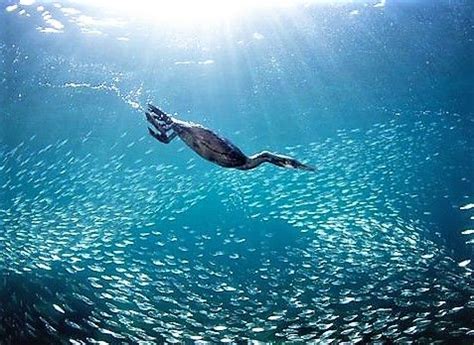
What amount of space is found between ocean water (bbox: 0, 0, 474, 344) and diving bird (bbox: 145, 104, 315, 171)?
3.05m

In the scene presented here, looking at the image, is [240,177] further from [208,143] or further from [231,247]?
[208,143]

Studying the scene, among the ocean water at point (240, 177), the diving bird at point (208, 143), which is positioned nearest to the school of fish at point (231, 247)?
the ocean water at point (240, 177)

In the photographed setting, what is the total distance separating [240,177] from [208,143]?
531cm

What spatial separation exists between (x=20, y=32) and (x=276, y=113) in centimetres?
402

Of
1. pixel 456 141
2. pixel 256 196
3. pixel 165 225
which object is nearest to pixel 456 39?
pixel 456 141

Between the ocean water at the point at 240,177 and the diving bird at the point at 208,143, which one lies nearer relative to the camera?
the diving bird at the point at 208,143

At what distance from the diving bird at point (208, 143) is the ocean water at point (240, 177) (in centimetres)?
305

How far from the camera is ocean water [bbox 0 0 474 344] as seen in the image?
4.73 meters

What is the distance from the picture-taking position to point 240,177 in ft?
22.3

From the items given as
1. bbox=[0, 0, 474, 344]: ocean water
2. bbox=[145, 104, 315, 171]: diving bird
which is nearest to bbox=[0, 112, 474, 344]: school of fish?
bbox=[0, 0, 474, 344]: ocean water

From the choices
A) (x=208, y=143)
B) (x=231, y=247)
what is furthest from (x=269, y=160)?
(x=231, y=247)

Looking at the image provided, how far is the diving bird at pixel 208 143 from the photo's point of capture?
1.49 m

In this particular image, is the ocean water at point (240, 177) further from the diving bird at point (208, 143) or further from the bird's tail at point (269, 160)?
the bird's tail at point (269, 160)

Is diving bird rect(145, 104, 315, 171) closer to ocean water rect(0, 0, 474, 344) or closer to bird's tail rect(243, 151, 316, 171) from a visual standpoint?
bird's tail rect(243, 151, 316, 171)
